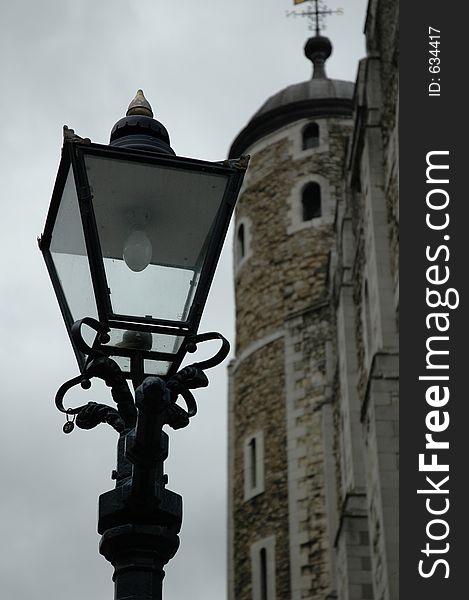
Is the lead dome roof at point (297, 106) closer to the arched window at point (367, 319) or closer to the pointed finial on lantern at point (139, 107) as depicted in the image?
the arched window at point (367, 319)

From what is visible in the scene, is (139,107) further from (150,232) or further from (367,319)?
(367,319)

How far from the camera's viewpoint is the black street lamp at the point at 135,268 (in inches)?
126

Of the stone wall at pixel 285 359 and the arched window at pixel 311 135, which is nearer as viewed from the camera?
the stone wall at pixel 285 359

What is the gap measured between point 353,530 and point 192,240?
39.4 ft

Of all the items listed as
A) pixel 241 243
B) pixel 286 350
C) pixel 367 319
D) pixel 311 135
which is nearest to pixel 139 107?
pixel 367 319

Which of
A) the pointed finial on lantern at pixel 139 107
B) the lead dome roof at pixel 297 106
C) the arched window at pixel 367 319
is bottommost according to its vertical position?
the pointed finial on lantern at pixel 139 107

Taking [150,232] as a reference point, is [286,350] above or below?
above

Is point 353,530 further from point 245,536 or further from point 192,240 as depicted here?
point 192,240

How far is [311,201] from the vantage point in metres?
22.7

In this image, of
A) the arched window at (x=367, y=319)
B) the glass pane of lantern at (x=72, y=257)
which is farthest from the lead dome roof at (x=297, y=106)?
the glass pane of lantern at (x=72, y=257)

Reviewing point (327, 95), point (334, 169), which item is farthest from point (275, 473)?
point (327, 95)

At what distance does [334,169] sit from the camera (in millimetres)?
22641

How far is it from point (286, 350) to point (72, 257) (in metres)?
17.4

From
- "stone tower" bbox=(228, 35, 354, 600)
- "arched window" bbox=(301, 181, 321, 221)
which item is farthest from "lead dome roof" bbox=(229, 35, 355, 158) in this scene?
"arched window" bbox=(301, 181, 321, 221)
